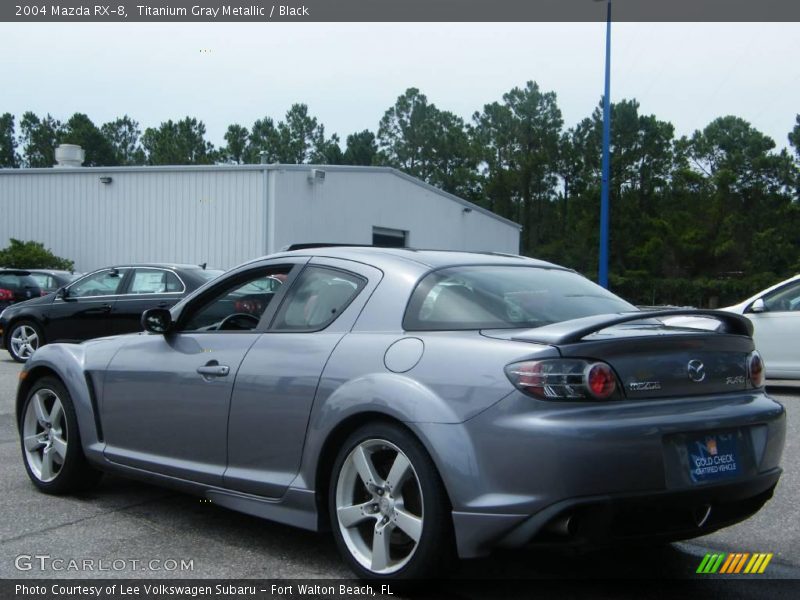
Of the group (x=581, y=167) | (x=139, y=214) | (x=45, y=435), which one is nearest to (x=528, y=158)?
(x=581, y=167)

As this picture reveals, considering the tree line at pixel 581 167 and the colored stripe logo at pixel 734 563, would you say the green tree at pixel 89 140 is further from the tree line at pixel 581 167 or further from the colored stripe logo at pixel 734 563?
the colored stripe logo at pixel 734 563

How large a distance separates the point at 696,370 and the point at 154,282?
33.8 feet

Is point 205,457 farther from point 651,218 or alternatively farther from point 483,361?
point 651,218

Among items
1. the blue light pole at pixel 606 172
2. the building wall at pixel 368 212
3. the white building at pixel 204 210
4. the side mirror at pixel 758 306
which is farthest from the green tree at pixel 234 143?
the side mirror at pixel 758 306

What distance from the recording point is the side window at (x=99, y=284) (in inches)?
522

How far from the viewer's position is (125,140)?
9400cm

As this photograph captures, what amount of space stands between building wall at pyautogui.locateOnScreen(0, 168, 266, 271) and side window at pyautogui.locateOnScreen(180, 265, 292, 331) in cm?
2008

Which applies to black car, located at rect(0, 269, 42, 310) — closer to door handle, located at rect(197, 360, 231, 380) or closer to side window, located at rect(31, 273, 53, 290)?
side window, located at rect(31, 273, 53, 290)

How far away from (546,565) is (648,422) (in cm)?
123

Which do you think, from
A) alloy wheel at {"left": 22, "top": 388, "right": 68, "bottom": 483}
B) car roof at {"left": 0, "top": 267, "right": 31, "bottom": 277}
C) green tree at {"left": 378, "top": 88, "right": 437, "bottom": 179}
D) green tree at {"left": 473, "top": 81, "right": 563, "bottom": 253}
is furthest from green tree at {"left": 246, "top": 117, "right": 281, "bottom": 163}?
alloy wheel at {"left": 22, "top": 388, "right": 68, "bottom": 483}

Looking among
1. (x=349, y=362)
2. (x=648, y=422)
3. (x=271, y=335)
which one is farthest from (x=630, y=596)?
(x=271, y=335)

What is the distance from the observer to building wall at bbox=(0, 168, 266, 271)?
83.6 ft

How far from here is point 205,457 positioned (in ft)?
15.2

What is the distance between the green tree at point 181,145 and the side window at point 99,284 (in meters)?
69.1
